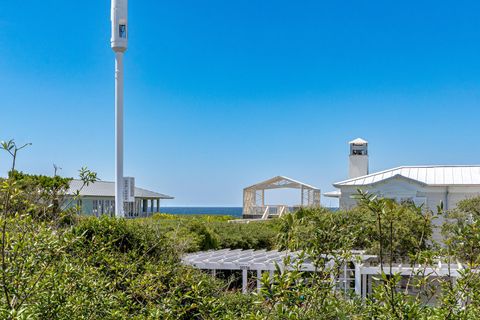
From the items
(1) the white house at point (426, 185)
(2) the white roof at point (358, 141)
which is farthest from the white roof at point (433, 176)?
(2) the white roof at point (358, 141)

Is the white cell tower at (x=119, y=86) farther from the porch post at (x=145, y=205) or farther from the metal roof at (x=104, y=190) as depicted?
the porch post at (x=145, y=205)

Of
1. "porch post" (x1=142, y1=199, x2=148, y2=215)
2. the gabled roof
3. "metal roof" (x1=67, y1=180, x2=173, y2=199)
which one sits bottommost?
"porch post" (x1=142, y1=199, x2=148, y2=215)

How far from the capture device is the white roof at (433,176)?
2275cm

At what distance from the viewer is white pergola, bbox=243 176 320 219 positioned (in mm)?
32688

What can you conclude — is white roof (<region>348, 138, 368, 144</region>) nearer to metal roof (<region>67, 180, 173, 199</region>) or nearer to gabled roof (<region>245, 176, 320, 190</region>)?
gabled roof (<region>245, 176, 320, 190</region>)

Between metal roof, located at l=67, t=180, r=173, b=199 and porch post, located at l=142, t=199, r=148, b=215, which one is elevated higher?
metal roof, located at l=67, t=180, r=173, b=199

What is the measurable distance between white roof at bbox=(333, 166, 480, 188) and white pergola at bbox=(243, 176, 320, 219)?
8170 millimetres

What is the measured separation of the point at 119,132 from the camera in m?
21.1

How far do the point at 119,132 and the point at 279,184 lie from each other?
14.8m

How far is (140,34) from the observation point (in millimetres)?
25359

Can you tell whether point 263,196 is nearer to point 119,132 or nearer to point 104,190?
point 104,190

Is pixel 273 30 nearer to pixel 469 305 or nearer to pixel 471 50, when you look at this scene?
pixel 471 50

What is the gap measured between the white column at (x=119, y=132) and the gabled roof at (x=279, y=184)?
13708mm

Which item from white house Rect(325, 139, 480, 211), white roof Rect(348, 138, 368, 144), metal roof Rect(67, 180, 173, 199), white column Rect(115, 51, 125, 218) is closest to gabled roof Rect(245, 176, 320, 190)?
white roof Rect(348, 138, 368, 144)
